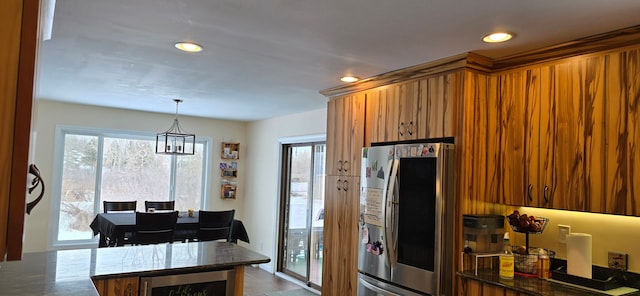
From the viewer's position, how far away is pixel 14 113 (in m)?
0.87

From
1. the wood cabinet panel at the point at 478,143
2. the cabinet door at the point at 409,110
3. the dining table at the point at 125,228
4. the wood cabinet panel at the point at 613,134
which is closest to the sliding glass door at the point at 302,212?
the dining table at the point at 125,228

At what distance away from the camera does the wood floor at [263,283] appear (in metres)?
5.03

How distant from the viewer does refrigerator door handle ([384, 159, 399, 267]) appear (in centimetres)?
Answer: 291

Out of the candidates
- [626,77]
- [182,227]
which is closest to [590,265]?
[626,77]

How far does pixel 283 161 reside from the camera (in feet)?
19.6

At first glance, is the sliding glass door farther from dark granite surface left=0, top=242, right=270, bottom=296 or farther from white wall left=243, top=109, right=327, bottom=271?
dark granite surface left=0, top=242, right=270, bottom=296

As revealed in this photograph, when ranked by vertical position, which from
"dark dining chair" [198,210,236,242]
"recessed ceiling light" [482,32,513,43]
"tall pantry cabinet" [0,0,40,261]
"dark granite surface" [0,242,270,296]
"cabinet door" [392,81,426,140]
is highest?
"recessed ceiling light" [482,32,513,43]

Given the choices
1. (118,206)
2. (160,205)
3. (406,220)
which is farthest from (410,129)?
(118,206)

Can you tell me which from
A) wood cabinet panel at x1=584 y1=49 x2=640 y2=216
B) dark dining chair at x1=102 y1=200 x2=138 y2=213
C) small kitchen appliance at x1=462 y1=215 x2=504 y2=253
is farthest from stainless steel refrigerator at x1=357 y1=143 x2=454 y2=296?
dark dining chair at x1=102 y1=200 x2=138 y2=213

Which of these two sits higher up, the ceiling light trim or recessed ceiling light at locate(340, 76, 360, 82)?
the ceiling light trim

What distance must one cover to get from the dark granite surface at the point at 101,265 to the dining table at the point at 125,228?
6.02 feet

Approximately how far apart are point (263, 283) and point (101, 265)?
3.28m

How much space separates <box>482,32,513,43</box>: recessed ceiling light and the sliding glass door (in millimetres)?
3089

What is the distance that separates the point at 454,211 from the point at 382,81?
1191 mm
